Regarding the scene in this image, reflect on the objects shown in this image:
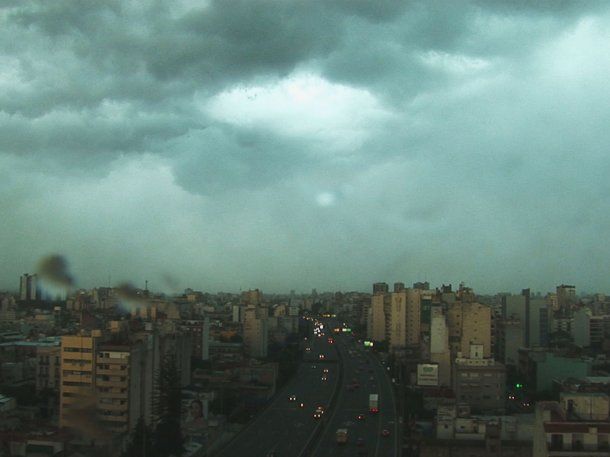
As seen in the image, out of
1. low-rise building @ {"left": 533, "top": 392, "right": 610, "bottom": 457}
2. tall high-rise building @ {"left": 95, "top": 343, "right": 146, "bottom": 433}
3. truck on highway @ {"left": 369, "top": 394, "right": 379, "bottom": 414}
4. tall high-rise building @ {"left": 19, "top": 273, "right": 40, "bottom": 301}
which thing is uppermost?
tall high-rise building @ {"left": 19, "top": 273, "right": 40, "bottom": 301}

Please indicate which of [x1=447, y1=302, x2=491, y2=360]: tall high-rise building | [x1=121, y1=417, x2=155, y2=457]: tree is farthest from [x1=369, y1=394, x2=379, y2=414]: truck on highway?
[x1=121, y1=417, x2=155, y2=457]: tree

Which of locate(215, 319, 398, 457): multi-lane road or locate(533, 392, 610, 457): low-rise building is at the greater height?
locate(533, 392, 610, 457): low-rise building

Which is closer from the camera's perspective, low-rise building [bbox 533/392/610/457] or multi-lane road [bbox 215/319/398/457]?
low-rise building [bbox 533/392/610/457]

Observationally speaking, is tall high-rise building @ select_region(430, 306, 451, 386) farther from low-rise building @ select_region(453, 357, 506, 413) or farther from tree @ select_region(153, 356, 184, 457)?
tree @ select_region(153, 356, 184, 457)


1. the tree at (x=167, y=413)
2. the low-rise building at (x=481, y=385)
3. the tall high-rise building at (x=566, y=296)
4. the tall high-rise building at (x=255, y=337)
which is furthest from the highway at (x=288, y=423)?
the tall high-rise building at (x=566, y=296)

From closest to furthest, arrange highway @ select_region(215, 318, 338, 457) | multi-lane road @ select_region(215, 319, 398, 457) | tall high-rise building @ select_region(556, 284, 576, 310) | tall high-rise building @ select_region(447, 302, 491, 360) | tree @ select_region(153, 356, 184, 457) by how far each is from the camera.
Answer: tree @ select_region(153, 356, 184, 457) → highway @ select_region(215, 318, 338, 457) → multi-lane road @ select_region(215, 319, 398, 457) → tall high-rise building @ select_region(447, 302, 491, 360) → tall high-rise building @ select_region(556, 284, 576, 310)

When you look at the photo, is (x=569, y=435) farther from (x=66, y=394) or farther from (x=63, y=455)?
(x=66, y=394)

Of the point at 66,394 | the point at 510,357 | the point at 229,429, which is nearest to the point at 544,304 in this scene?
the point at 510,357
